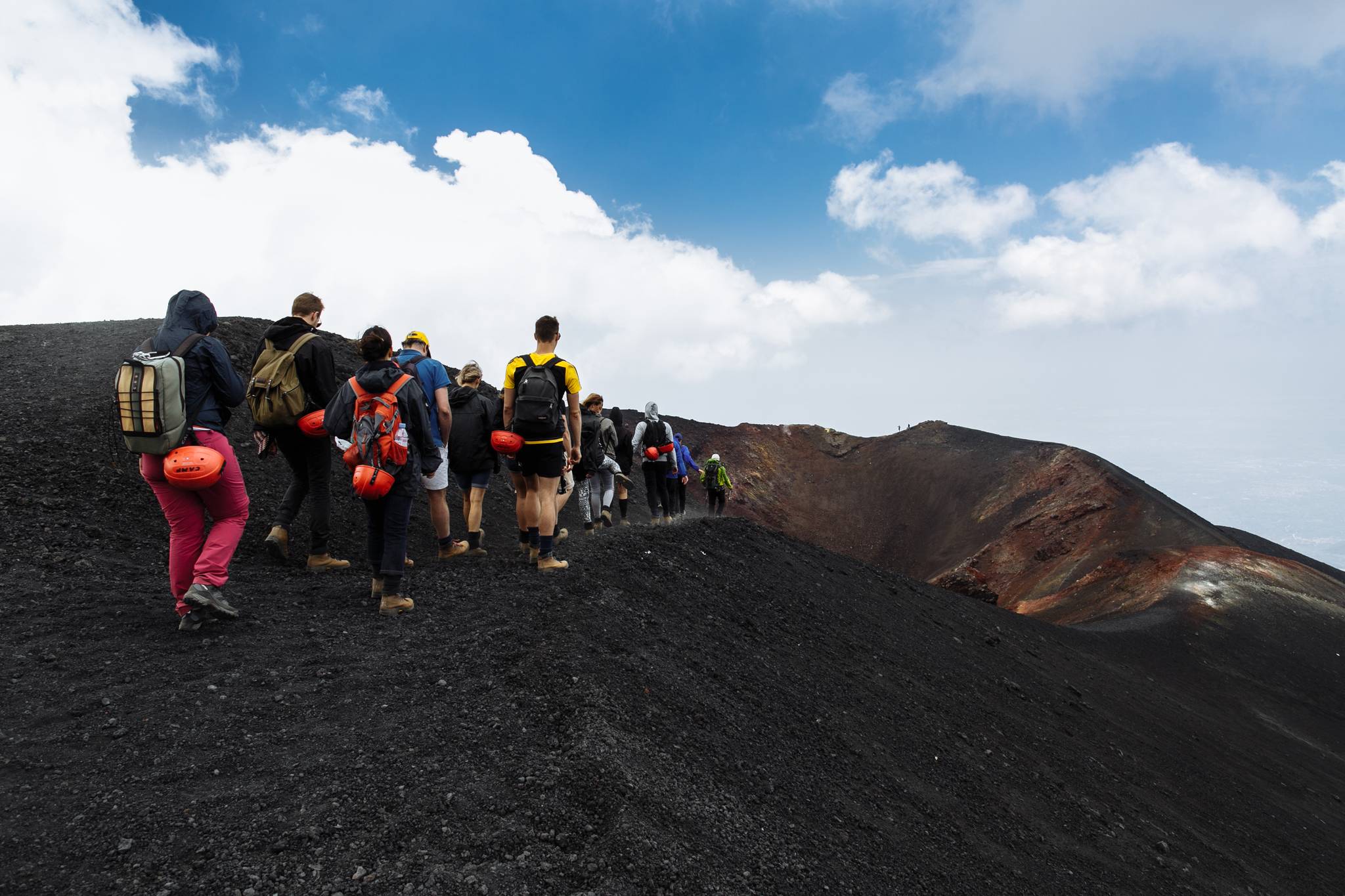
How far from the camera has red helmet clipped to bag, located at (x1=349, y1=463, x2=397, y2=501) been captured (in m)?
5.75

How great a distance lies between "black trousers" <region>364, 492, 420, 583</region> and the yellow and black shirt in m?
1.44

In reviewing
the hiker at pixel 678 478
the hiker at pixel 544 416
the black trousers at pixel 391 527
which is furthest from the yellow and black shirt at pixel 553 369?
the hiker at pixel 678 478

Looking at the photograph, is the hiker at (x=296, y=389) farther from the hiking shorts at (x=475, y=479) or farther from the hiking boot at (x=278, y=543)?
the hiking shorts at (x=475, y=479)

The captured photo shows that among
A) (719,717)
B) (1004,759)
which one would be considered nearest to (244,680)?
(719,717)

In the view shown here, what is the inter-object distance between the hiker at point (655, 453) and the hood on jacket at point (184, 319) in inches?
262

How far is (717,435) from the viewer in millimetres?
40406

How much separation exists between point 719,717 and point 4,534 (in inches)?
266

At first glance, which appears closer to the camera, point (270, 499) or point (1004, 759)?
point (1004, 759)

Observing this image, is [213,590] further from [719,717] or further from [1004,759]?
[1004,759]

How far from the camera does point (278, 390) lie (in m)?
6.91

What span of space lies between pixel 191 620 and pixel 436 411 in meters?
2.98

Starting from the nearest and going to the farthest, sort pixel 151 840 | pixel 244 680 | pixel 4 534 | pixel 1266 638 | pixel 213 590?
pixel 151 840 < pixel 244 680 < pixel 213 590 < pixel 4 534 < pixel 1266 638

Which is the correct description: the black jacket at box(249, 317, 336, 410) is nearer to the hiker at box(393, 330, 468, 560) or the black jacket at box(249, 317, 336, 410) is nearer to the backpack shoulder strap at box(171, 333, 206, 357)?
the hiker at box(393, 330, 468, 560)

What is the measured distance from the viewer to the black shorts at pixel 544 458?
723 centimetres
